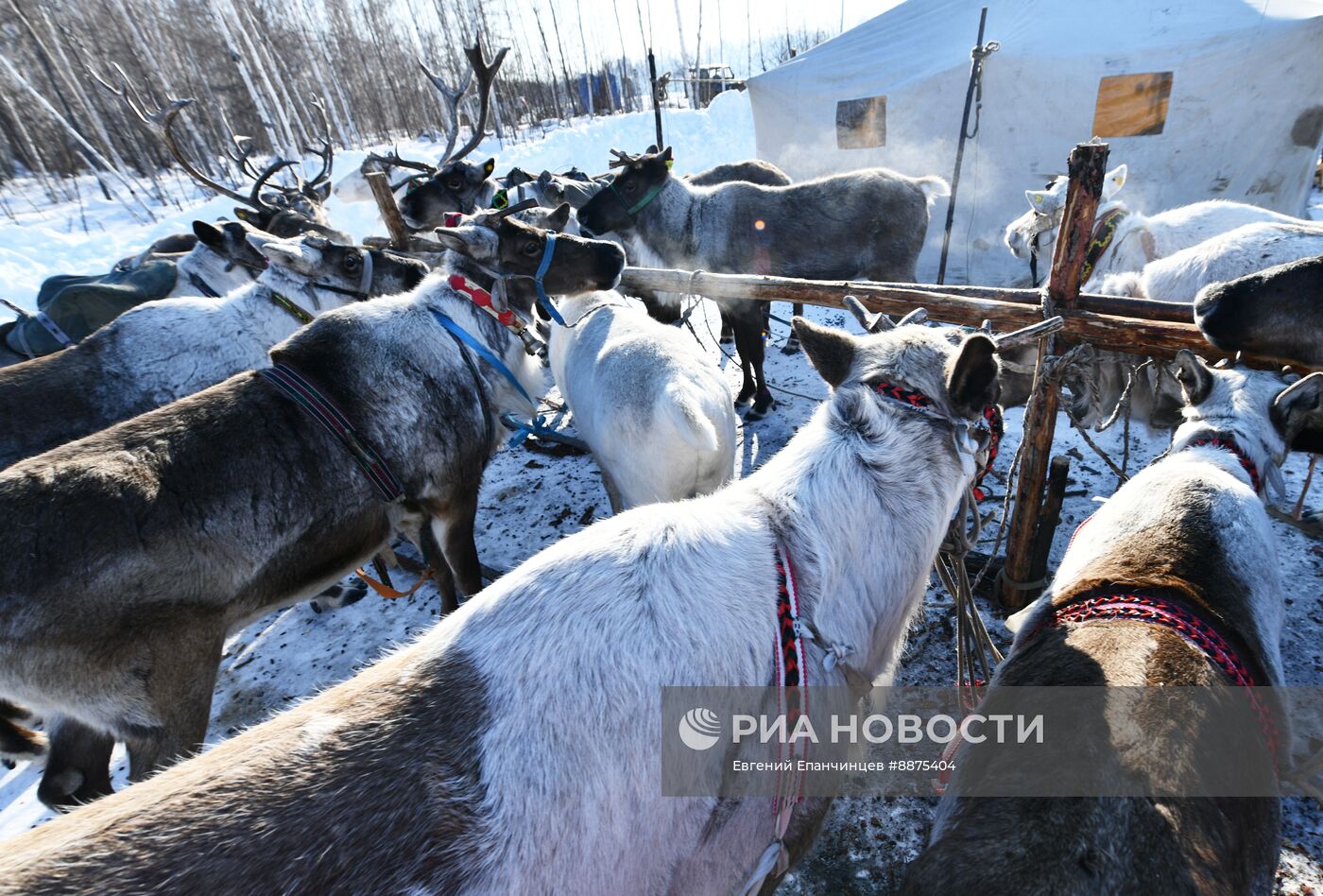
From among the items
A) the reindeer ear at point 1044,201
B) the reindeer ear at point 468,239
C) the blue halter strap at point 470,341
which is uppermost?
the reindeer ear at point 468,239

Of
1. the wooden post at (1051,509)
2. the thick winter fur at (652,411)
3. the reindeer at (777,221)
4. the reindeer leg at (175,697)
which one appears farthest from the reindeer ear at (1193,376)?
the reindeer leg at (175,697)

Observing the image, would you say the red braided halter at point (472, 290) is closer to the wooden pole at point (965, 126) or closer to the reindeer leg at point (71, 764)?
the reindeer leg at point (71, 764)

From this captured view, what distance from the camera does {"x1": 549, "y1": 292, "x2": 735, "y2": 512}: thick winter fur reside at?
3.13 meters

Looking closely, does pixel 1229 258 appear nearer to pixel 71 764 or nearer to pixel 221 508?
pixel 221 508

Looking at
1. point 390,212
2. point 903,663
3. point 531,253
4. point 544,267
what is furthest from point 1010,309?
point 390,212

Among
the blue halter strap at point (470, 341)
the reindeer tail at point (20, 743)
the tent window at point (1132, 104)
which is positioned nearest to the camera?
the reindeer tail at point (20, 743)

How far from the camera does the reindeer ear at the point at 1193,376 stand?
2.47 m

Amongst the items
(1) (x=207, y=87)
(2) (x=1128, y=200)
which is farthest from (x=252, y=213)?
(1) (x=207, y=87)

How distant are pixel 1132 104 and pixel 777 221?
6816 millimetres

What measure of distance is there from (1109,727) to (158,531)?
10.7ft

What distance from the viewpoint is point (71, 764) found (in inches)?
102

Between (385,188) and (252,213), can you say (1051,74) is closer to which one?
(385,188)

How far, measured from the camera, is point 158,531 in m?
2.24

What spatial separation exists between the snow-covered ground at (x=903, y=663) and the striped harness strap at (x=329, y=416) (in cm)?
125
